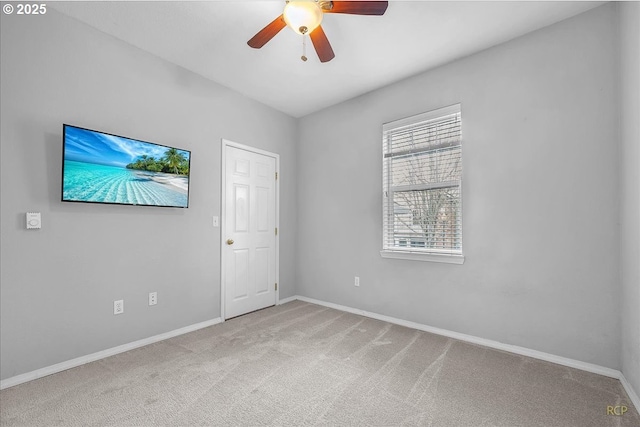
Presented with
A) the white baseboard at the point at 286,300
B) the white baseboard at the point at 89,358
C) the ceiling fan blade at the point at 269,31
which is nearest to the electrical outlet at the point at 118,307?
the white baseboard at the point at 89,358

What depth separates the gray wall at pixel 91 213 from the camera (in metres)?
2.10

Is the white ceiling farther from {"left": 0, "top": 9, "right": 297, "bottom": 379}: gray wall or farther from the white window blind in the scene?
the white window blind

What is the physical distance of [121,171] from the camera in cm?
254

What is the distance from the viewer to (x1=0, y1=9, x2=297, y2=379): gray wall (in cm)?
210

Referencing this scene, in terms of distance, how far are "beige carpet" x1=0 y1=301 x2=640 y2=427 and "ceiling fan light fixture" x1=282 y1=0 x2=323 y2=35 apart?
8.17 feet

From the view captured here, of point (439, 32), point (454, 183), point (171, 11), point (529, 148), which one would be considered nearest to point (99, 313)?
point (171, 11)

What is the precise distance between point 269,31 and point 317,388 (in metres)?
2.59

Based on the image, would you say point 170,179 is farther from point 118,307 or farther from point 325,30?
point 325,30

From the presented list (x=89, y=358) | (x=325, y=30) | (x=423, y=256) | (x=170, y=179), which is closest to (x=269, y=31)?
(x=325, y=30)

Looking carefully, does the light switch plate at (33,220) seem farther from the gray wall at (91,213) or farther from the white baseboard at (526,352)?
the white baseboard at (526,352)

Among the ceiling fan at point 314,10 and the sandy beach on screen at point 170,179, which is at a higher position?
the ceiling fan at point 314,10

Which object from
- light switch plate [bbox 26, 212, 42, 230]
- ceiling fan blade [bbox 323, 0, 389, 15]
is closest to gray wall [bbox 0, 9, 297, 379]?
light switch plate [bbox 26, 212, 42, 230]

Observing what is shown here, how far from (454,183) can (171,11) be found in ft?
9.67

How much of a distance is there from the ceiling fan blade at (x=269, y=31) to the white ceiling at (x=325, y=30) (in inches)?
10.8
